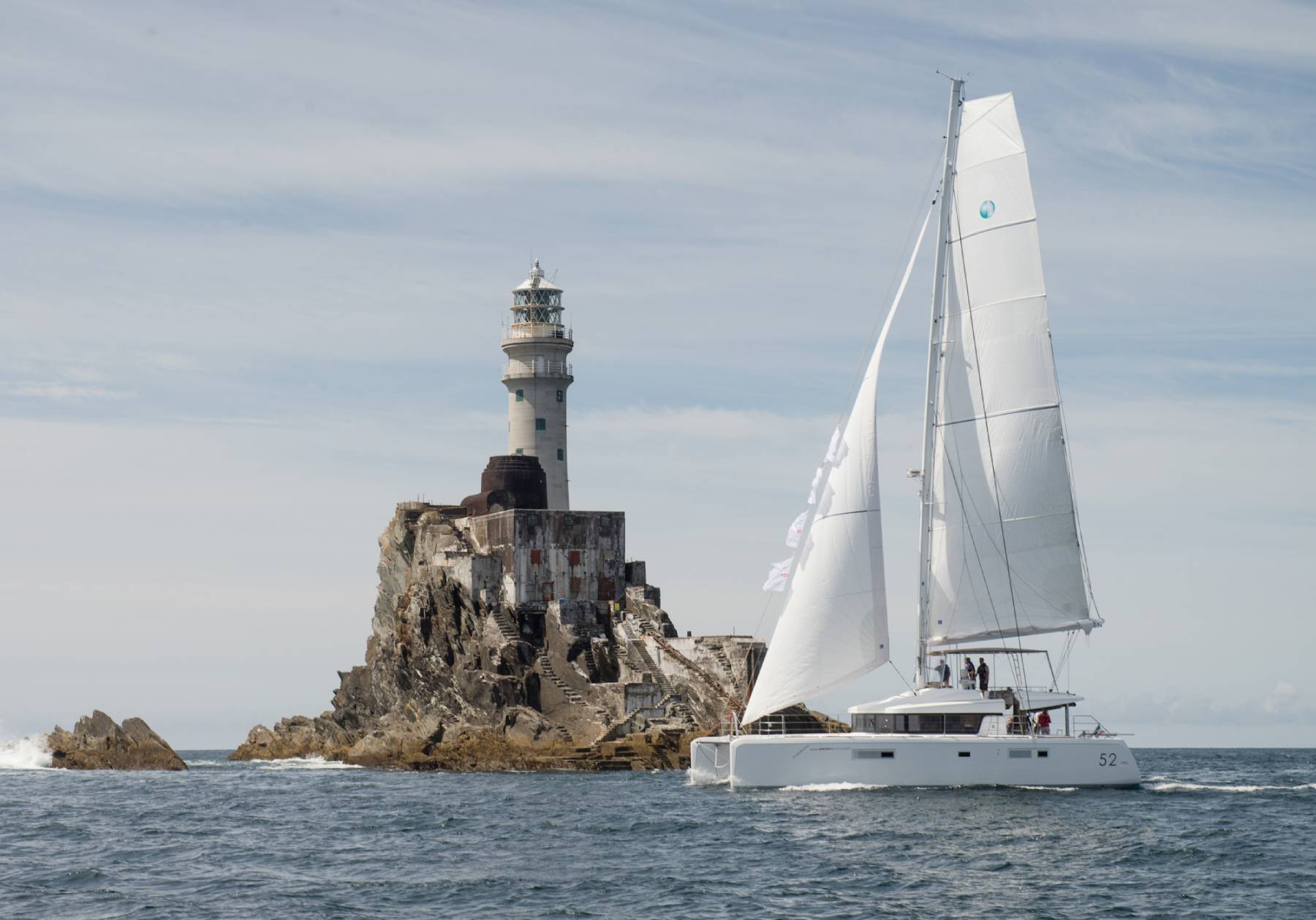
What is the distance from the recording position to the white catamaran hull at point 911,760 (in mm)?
32656

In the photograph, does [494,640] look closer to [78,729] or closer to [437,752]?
[437,752]

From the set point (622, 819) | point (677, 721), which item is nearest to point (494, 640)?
point (677, 721)

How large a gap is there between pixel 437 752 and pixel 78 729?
20127mm

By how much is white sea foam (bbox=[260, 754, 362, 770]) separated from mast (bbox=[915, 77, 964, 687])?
1156 inches

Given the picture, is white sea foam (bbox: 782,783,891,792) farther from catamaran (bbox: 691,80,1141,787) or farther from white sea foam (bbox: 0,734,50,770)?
white sea foam (bbox: 0,734,50,770)

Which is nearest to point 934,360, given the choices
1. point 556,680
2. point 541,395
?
point 556,680

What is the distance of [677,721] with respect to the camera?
53094 mm

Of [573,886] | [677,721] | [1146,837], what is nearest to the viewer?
[573,886]

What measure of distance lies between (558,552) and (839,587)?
28.0 m

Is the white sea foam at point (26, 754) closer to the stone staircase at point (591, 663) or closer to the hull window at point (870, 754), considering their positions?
the stone staircase at point (591, 663)

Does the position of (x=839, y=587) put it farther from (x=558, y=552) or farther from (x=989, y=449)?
(x=558, y=552)

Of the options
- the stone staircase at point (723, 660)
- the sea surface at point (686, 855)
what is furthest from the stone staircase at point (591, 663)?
the sea surface at point (686, 855)

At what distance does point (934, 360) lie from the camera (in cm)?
3528

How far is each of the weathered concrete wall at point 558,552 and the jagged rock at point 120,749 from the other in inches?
644
